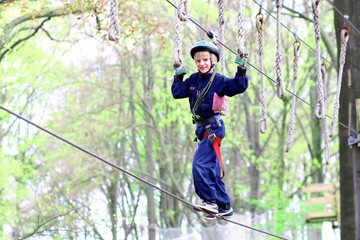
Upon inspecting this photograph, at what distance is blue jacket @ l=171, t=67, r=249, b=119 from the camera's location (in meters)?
4.51

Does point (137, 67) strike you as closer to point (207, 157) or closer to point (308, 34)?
point (308, 34)

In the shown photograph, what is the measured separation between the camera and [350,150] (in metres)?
8.01

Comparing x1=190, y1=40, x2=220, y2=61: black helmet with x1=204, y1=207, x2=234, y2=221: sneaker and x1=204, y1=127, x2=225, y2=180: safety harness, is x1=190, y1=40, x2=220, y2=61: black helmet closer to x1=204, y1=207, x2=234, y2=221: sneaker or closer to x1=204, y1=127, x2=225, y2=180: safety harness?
x1=204, y1=127, x2=225, y2=180: safety harness

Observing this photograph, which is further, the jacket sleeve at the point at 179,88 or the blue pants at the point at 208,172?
the jacket sleeve at the point at 179,88

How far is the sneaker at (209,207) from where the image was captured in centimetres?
457

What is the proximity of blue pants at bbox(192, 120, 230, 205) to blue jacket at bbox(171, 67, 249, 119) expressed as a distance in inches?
6.7

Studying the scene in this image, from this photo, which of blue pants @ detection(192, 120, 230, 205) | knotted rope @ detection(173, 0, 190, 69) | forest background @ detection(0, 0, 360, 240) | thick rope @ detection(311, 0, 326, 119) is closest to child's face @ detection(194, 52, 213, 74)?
knotted rope @ detection(173, 0, 190, 69)

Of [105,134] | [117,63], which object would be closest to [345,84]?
[105,134]

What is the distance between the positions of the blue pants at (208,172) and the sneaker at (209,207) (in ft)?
0.17

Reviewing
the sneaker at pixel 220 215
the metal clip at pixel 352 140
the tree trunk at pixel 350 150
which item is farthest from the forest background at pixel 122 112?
the sneaker at pixel 220 215

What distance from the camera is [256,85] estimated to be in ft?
65.3

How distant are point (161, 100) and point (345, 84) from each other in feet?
45.6

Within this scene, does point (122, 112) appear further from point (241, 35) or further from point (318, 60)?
point (241, 35)

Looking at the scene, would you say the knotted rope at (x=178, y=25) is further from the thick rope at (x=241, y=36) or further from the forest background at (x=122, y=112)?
the forest background at (x=122, y=112)
